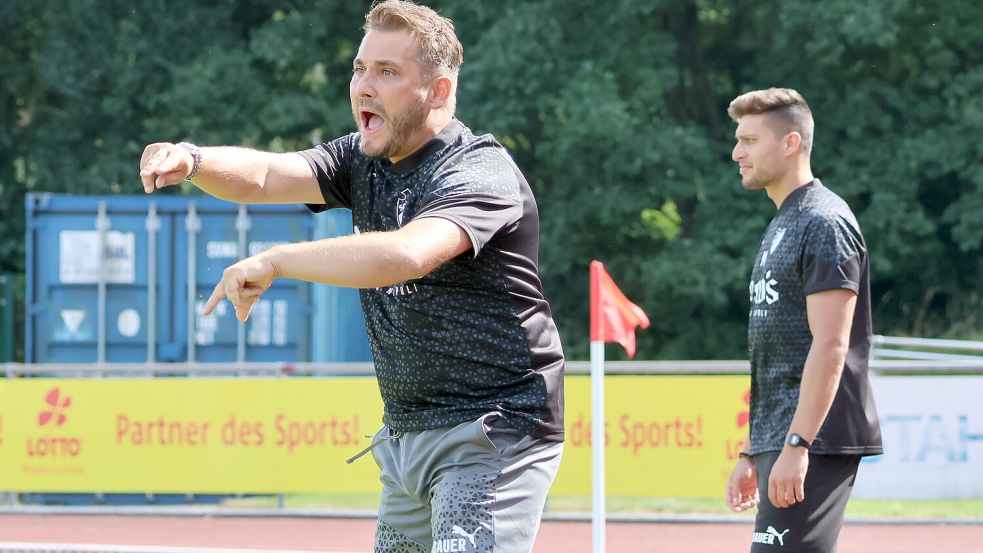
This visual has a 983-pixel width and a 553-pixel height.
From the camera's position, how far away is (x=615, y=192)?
77.6ft

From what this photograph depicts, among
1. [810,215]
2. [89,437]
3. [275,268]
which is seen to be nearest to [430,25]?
[275,268]

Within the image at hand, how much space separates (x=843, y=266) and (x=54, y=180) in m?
23.5

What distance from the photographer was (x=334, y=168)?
3844 mm

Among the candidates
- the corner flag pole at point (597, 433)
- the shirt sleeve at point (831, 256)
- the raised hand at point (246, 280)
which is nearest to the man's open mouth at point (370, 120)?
the raised hand at point (246, 280)

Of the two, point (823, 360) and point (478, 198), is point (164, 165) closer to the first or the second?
point (478, 198)

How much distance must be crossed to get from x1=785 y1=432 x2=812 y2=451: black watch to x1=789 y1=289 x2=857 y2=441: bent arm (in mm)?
13

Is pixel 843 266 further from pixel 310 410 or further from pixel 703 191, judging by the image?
pixel 703 191

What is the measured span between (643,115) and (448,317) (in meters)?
20.6

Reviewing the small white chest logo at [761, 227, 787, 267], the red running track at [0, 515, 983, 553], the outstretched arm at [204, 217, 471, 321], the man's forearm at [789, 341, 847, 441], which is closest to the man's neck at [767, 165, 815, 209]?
the small white chest logo at [761, 227, 787, 267]

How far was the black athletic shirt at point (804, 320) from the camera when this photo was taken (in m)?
4.39

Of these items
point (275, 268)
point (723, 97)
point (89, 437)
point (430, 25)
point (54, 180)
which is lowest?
point (89, 437)

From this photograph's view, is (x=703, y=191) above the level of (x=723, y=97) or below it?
below

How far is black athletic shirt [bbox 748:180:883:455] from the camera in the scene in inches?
173

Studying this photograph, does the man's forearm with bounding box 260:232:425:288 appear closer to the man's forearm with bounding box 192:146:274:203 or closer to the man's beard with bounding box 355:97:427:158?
the man's beard with bounding box 355:97:427:158
